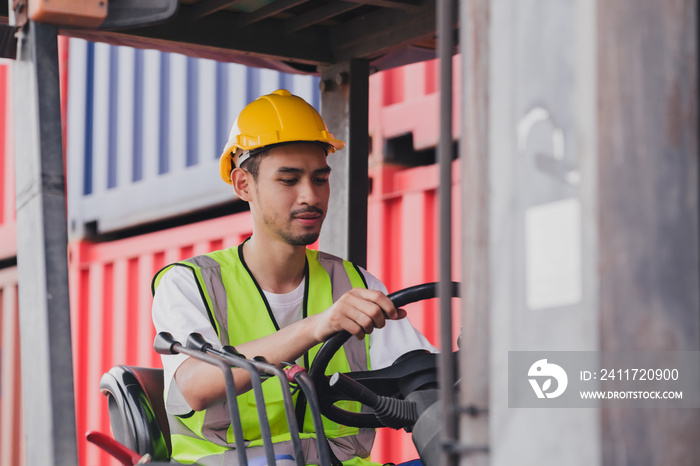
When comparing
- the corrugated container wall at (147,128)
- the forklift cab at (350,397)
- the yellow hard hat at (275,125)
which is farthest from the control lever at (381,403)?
the corrugated container wall at (147,128)

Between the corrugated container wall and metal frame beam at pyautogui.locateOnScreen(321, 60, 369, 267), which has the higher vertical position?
the corrugated container wall

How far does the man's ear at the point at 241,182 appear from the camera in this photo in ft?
9.83

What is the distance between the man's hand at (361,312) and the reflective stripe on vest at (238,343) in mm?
461

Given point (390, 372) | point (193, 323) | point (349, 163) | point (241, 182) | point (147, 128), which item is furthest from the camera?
point (147, 128)

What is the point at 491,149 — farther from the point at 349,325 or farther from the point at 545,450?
the point at 349,325

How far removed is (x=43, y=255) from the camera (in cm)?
171

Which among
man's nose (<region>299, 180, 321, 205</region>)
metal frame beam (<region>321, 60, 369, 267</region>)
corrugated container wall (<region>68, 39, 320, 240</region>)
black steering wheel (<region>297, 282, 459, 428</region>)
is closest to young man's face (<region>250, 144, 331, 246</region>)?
man's nose (<region>299, 180, 321, 205</region>)

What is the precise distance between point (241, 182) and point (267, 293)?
386 millimetres

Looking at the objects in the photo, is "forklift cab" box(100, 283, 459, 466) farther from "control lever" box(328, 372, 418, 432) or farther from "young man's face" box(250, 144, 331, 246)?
"young man's face" box(250, 144, 331, 246)

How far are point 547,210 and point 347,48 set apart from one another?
86.4 inches

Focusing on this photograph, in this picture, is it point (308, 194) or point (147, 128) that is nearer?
point (308, 194)

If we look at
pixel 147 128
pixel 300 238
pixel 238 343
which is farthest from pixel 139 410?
pixel 147 128

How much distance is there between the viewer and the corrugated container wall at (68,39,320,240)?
24.2 ft

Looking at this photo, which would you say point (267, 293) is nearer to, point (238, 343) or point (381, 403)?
point (238, 343)
